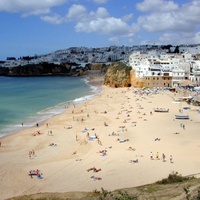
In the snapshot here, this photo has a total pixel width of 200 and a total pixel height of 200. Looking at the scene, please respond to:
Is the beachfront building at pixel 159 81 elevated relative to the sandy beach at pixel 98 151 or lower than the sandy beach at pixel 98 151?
elevated

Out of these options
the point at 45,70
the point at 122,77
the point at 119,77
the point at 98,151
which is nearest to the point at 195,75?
the point at 122,77

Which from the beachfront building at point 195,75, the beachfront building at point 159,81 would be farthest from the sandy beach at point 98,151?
the beachfront building at point 159,81

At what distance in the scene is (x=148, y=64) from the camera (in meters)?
50.4

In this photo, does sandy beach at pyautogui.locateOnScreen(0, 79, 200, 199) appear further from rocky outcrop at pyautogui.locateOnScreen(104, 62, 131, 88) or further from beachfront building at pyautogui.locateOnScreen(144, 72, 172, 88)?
rocky outcrop at pyautogui.locateOnScreen(104, 62, 131, 88)

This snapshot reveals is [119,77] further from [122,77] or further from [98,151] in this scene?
[98,151]

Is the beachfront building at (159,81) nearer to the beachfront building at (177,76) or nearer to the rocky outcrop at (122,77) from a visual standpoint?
Result: the beachfront building at (177,76)

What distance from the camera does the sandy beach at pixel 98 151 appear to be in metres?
14.2

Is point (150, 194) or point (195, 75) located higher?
point (195, 75)

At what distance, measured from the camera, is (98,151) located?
18.7 m

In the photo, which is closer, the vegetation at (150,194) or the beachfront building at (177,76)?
the vegetation at (150,194)

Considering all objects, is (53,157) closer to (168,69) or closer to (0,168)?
(0,168)

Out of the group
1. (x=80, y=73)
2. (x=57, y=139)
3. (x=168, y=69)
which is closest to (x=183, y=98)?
(x=168, y=69)

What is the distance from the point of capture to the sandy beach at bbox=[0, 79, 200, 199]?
1425 cm

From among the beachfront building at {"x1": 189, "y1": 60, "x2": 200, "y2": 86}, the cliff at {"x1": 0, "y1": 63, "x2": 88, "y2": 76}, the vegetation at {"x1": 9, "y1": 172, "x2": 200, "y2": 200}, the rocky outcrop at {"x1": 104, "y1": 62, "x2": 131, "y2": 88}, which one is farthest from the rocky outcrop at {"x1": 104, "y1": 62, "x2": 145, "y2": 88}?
the cliff at {"x1": 0, "y1": 63, "x2": 88, "y2": 76}
